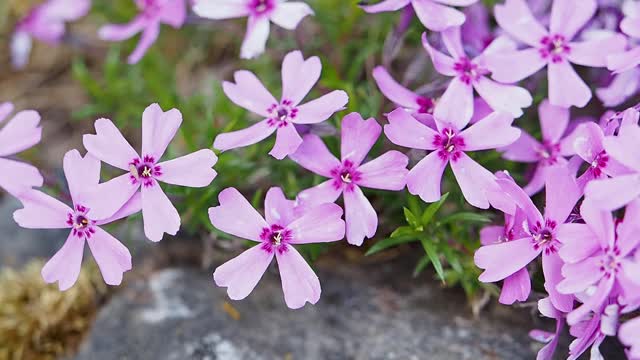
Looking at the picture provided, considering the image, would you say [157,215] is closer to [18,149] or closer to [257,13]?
[18,149]

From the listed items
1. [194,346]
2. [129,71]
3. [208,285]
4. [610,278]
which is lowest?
[610,278]

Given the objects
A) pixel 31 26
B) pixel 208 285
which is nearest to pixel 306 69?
pixel 208 285

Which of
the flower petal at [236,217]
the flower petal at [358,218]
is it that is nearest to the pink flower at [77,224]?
the flower petal at [236,217]

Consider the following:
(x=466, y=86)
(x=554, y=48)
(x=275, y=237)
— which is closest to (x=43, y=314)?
(x=275, y=237)

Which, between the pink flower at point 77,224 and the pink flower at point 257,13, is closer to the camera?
the pink flower at point 77,224

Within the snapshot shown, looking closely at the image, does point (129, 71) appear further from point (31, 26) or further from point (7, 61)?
point (7, 61)

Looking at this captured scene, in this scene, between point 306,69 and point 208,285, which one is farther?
point 208,285

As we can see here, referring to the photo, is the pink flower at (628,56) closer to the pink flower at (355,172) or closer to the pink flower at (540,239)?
the pink flower at (540,239)
